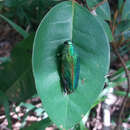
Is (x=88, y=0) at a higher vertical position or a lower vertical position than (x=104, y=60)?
higher

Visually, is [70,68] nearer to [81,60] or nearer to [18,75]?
[81,60]

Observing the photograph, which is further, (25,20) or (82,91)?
(25,20)

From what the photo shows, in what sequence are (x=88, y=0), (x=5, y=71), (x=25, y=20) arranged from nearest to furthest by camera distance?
(x=88, y=0), (x=5, y=71), (x=25, y=20)

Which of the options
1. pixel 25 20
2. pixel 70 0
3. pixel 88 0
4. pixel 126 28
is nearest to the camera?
pixel 70 0

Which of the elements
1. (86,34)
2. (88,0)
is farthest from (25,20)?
(86,34)

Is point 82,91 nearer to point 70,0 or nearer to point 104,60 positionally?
point 104,60

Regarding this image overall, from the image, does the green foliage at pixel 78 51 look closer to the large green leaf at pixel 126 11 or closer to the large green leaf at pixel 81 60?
the large green leaf at pixel 81 60

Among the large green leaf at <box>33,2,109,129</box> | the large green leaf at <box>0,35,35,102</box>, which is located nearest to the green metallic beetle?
the large green leaf at <box>33,2,109,129</box>

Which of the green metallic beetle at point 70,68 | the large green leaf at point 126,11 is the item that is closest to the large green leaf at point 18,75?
the green metallic beetle at point 70,68
